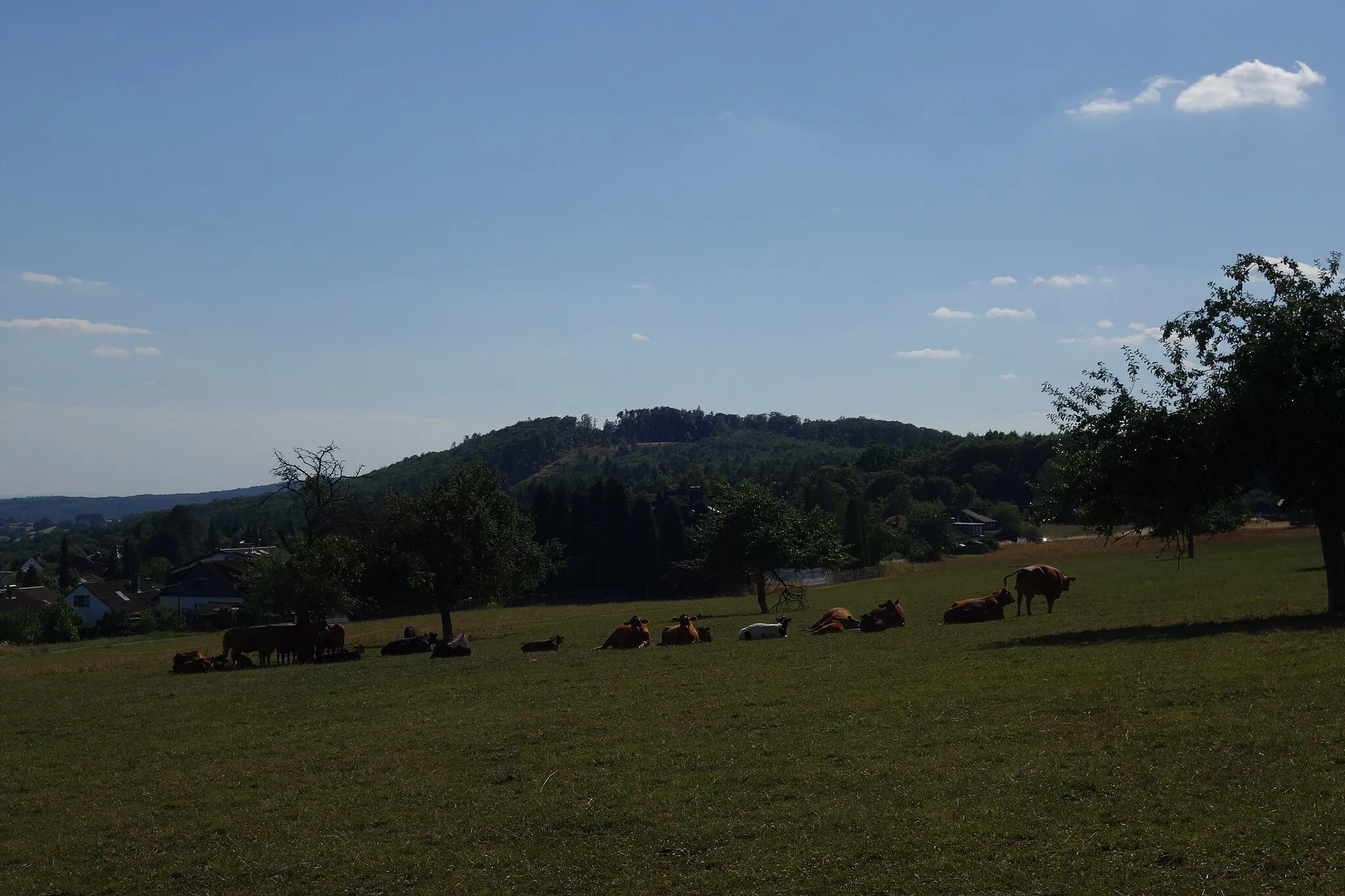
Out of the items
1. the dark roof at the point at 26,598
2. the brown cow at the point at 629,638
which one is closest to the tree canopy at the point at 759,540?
the brown cow at the point at 629,638

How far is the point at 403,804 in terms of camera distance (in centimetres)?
1280

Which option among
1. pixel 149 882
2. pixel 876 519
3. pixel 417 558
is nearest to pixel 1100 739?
pixel 149 882

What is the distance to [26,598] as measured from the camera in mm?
122688

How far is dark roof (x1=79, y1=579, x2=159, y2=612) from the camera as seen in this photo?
425 feet

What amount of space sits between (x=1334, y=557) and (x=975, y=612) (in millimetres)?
9575

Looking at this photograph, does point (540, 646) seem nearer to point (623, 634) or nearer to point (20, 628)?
point (623, 634)

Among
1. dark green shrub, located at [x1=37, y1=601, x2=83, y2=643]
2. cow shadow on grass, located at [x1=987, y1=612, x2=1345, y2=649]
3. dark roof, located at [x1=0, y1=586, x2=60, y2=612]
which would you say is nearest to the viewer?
cow shadow on grass, located at [x1=987, y1=612, x2=1345, y2=649]

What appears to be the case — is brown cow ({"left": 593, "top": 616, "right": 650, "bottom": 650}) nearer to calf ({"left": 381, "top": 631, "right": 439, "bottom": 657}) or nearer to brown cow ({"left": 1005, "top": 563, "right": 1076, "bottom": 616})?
calf ({"left": 381, "top": 631, "right": 439, "bottom": 657})

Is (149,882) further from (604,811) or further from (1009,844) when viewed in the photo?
(1009,844)

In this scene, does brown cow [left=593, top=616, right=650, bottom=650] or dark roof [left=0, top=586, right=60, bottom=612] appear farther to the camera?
dark roof [left=0, top=586, right=60, bottom=612]

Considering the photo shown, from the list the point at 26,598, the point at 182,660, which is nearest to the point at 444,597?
the point at 182,660

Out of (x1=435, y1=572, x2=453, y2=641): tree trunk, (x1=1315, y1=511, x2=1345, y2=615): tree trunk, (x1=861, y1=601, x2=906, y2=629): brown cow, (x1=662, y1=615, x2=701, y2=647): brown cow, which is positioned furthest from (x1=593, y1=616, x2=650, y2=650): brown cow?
(x1=1315, y1=511, x2=1345, y2=615): tree trunk

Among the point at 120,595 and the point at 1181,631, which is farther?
the point at 120,595

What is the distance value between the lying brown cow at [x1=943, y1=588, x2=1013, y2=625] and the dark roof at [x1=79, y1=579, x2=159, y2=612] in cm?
11392
